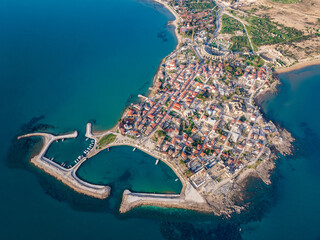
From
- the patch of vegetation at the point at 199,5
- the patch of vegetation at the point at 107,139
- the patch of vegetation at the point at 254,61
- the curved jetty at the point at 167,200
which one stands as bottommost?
the curved jetty at the point at 167,200

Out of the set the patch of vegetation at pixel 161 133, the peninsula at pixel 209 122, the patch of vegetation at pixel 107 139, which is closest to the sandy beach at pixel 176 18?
the peninsula at pixel 209 122

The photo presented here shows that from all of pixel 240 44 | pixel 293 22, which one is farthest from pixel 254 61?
pixel 293 22

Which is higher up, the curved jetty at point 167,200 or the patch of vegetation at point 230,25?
the patch of vegetation at point 230,25

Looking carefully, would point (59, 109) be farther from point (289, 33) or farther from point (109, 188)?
point (289, 33)

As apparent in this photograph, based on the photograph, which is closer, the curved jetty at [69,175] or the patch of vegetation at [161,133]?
the curved jetty at [69,175]

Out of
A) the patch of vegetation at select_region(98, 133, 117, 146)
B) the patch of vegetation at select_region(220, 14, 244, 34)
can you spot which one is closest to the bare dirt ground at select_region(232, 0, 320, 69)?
the patch of vegetation at select_region(220, 14, 244, 34)

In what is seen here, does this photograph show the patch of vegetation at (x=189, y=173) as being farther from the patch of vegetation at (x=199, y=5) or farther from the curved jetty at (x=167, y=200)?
the patch of vegetation at (x=199, y=5)

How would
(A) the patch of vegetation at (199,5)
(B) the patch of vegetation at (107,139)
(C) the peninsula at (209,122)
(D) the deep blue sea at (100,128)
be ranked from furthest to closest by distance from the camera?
(A) the patch of vegetation at (199,5) → (B) the patch of vegetation at (107,139) → (C) the peninsula at (209,122) → (D) the deep blue sea at (100,128)

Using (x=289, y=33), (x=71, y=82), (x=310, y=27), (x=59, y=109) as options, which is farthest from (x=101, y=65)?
(x=310, y=27)
